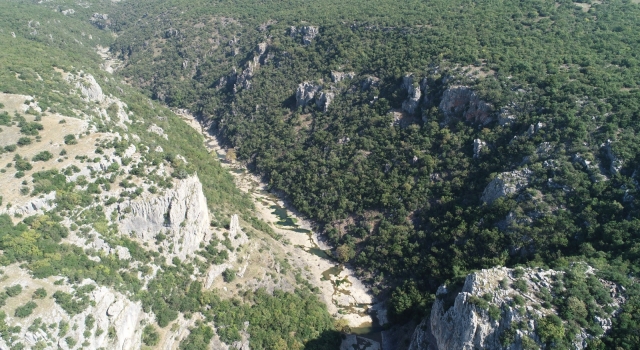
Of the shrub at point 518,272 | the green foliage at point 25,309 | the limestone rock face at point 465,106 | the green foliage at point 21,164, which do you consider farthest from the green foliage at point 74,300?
the limestone rock face at point 465,106

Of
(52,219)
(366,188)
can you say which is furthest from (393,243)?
(52,219)

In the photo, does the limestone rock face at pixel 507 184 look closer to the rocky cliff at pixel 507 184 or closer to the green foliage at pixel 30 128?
the rocky cliff at pixel 507 184

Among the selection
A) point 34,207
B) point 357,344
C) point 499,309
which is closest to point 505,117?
point 499,309

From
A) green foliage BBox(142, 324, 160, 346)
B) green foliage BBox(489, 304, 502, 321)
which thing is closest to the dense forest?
green foliage BBox(489, 304, 502, 321)

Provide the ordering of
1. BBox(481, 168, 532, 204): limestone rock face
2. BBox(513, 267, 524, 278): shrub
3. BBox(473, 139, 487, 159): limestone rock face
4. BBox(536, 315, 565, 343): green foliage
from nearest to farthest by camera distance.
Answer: BBox(536, 315, 565, 343): green foliage, BBox(513, 267, 524, 278): shrub, BBox(481, 168, 532, 204): limestone rock face, BBox(473, 139, 487, 159): limestone rock face

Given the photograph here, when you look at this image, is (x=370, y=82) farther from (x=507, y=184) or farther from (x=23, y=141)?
(x=23, y=141)

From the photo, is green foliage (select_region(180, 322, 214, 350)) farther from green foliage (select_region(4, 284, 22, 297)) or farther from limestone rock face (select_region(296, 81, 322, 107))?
limestone rock face (select_region(296, 81, 322, 107))

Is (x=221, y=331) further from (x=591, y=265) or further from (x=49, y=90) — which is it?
(x=49, y=90)
